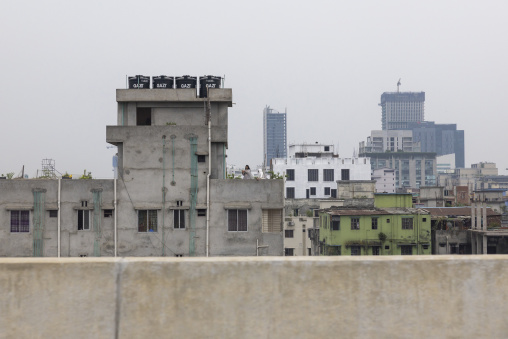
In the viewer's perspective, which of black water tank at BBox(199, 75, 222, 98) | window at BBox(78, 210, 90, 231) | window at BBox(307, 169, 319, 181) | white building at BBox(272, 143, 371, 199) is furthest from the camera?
window at BBox(307, 169, 319, 181)

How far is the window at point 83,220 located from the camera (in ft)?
103

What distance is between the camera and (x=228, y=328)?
5.45 meters

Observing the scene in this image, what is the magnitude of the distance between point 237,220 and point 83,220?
8478 mm

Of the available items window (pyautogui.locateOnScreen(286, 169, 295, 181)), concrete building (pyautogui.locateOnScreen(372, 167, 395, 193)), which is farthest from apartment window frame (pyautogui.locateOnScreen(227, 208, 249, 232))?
concrete building (pyautogui.locateOnScreen(372, 167, 395, 193))

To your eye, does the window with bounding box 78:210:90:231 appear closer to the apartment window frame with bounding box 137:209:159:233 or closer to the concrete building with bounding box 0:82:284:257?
the concrete building with bounding box 0:82:284:257

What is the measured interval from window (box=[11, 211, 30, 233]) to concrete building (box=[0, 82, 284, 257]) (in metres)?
0.05

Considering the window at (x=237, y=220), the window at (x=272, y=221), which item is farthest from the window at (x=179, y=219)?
the window at (x=272, y=221)

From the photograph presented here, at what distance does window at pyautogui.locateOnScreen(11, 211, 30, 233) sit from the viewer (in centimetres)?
3128

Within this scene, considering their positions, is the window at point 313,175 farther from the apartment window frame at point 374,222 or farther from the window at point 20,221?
the window at point 20,221

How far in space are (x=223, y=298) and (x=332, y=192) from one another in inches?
3377

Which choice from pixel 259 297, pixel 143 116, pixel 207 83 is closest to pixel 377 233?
pixel 207 83

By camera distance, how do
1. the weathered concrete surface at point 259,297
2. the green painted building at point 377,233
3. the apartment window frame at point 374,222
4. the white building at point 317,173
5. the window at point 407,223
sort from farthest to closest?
1. the white building at point 317,173
2. the window at point 407,223
3. the apartment window frame at point 374,222
4. the green painted building at point 377,233
5. the weathered concrete surface at point 259,297

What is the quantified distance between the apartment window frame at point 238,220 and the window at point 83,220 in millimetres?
7791

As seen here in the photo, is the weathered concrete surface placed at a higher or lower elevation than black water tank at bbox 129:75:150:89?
lower
